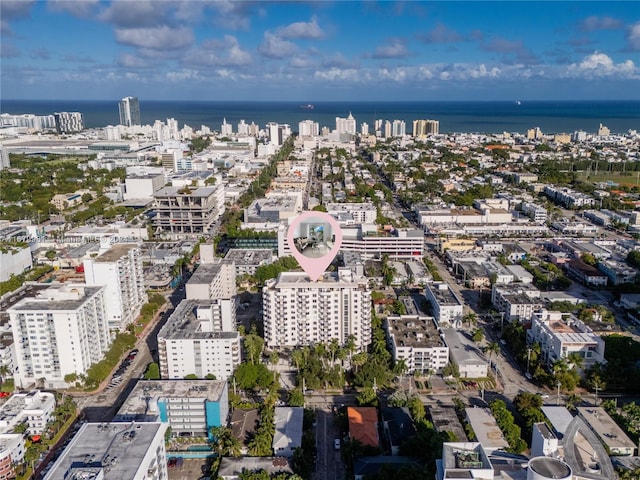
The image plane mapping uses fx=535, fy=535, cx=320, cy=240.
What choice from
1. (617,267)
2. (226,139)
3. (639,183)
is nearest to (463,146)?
(639,183)

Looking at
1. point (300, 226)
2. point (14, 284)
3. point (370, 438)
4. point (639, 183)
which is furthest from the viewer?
point (639, 183)

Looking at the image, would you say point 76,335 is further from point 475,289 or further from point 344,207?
point 344,207

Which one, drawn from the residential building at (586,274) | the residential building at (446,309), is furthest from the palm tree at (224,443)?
the residential building at (586,274)

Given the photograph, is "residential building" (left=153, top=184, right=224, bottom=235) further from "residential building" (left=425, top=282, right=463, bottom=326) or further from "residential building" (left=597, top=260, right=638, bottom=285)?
"residential building" (left=597, top=260, right=638, bottom=285)

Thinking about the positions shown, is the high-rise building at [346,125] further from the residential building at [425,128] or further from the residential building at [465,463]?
the residential building at [465,463]

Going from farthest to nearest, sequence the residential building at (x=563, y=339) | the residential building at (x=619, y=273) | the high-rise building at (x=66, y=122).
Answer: the high-rise building at (x=66, y=122), the residential building at (x=619, y=273), the residential building at (x=563, y=339)

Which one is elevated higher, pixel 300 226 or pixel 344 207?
pixel 300 226
